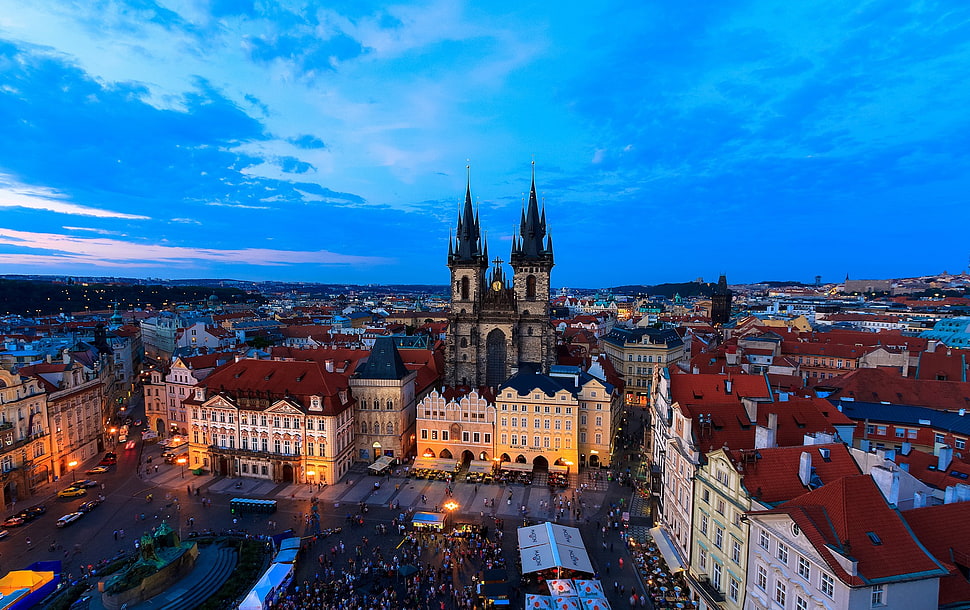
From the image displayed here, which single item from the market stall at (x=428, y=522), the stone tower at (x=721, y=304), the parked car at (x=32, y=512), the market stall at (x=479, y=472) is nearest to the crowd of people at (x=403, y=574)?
the market stall at (x=428, y=522)

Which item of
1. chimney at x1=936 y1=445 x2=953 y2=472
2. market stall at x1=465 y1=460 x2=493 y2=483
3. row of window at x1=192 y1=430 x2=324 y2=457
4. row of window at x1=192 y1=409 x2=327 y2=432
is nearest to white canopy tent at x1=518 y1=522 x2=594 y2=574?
market stall at x1=465 y1=460 x2=493 y2=483

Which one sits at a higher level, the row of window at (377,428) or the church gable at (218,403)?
the church gable at (218,403)

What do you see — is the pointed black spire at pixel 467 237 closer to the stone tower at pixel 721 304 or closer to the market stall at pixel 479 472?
the market stall at pixel 479 472

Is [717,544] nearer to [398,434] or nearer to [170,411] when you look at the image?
[398,434]

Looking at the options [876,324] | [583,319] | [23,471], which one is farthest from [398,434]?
[876,324]

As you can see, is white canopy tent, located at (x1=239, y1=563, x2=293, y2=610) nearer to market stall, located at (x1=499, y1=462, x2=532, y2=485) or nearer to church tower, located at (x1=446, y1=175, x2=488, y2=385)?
market stall, located at (x1=499, y1=462, x2=532, y2=485)

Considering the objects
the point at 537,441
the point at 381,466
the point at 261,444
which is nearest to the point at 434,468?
the point at 381,466
